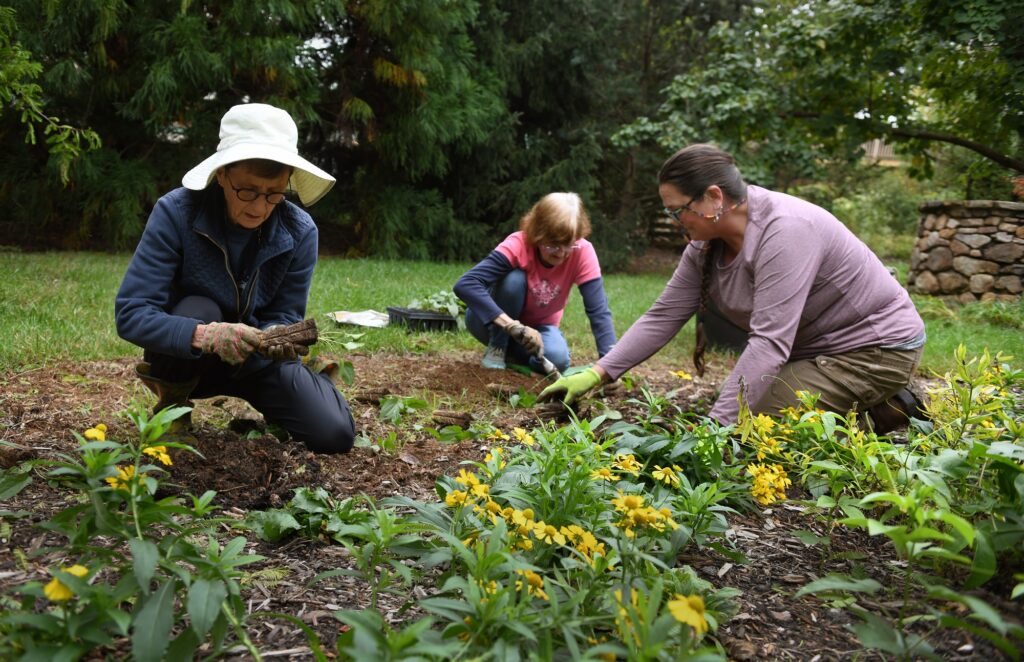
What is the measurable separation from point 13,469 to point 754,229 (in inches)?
93.9

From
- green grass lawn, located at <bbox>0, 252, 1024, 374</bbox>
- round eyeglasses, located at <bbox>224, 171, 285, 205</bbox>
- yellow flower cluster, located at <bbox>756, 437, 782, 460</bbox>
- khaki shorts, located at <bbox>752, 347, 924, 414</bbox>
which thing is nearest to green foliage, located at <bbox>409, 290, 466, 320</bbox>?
green grass lawn, located at <bbox>0, 252, 1024, 374</bbox>

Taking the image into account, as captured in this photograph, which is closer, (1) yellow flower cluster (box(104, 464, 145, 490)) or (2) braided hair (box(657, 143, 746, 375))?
(1) yellow flower cluster (box(104, 464, 145, 490))

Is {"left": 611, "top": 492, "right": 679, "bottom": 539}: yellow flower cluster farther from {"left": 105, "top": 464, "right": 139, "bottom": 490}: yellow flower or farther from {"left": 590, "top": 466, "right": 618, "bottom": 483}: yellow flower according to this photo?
{"left": 105, "top": 464, "right": 139, "bottom": 490}: yellow flower

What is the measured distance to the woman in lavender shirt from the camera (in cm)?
270

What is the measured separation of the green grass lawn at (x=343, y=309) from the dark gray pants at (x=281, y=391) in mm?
1333

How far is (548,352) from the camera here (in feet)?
14.0

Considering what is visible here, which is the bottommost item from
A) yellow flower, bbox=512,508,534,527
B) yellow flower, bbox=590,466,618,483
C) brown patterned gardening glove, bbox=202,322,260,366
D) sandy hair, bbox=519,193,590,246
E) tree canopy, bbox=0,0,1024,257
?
yellow flower, bbox=512,508,534,527

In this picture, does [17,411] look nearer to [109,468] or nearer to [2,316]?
[109,468]

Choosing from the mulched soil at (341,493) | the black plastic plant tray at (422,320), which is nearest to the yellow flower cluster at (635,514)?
the mulched soil at (341,493)

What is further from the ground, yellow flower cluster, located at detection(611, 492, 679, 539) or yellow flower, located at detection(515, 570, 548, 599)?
yellow flower cluster, located at detection(611, 492, 679, 539)

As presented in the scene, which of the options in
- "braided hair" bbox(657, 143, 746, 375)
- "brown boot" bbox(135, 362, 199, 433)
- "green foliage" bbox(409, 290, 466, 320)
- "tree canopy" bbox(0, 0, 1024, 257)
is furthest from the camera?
"tree canopy" bbox(0, 0, 1024, 257)

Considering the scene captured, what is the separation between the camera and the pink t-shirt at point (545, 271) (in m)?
4.21

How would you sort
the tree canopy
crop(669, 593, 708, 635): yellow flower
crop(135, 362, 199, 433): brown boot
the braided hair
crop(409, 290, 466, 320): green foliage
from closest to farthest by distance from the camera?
crop(669, 593, 708, 635): yellow flower < crop(135, 362, 199, 433): brown boot < the braided hair < crop(409, 290, 466, 320): green foliage < the tree canopy

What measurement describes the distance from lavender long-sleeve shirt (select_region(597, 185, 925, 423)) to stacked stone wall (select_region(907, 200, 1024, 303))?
21.3ft
